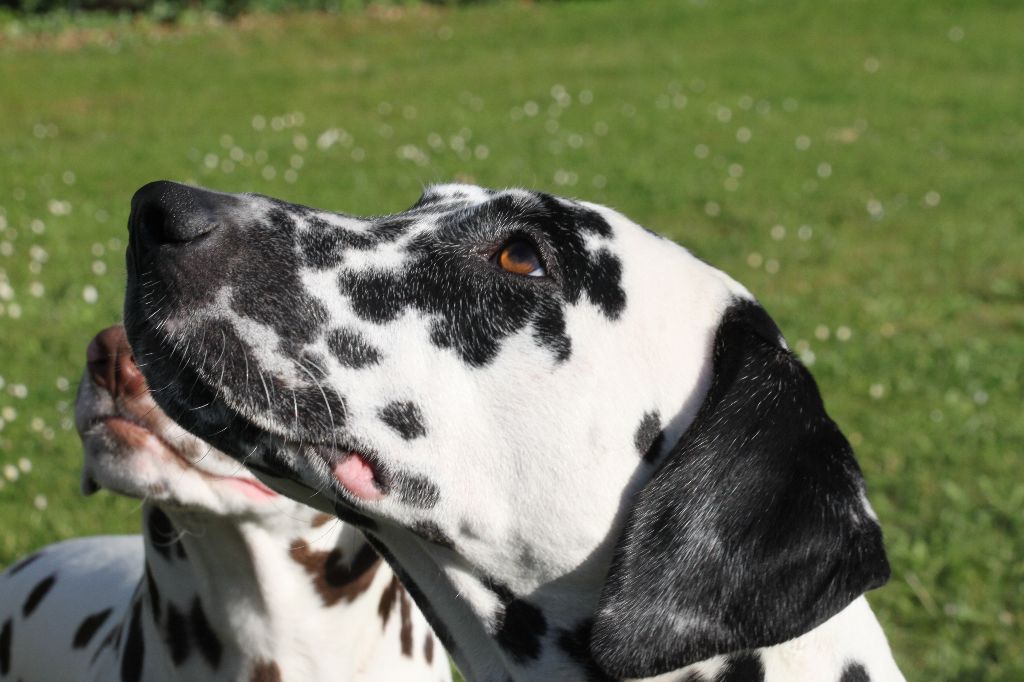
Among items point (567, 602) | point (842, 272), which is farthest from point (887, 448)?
point (567, 602)

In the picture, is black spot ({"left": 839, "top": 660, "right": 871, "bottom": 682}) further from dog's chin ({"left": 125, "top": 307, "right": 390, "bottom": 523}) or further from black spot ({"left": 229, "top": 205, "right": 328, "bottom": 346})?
black spot ({"left": 229, "top": 205, "right": 328, "bottom": 346})

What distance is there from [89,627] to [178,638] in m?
0.81

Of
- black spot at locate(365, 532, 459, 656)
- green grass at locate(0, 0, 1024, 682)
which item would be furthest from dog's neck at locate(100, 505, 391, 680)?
green grass at locate(0, 0, 1024, 682)

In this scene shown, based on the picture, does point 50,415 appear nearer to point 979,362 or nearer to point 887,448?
→ point 887,448

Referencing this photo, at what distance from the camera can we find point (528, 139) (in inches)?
564

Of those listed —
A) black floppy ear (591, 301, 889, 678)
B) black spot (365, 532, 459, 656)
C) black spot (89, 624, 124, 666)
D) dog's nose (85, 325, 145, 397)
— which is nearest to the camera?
black floppy ear (591, 301, 889, 678)

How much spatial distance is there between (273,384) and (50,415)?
507 centimetres

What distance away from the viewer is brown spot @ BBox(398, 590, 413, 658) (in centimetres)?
376

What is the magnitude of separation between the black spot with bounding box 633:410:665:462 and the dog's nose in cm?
147

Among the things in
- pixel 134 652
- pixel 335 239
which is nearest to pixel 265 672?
pixel 134 652

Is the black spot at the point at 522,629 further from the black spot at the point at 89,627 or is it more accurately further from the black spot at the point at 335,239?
the black spot at the point at 89,627

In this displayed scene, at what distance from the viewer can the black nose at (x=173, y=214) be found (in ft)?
8.55

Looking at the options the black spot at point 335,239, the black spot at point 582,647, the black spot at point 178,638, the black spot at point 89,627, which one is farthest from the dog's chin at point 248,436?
the black spot at point 89,627

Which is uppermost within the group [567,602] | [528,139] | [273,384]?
[273,384]
